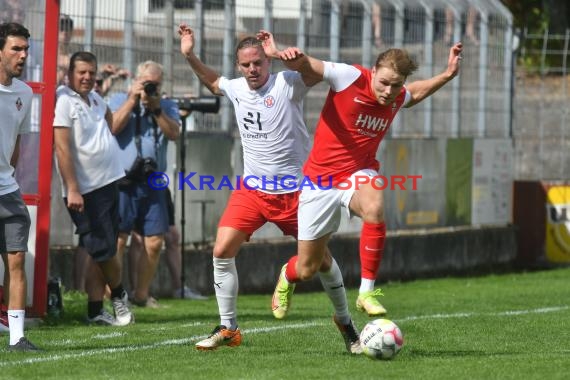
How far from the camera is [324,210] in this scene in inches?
397

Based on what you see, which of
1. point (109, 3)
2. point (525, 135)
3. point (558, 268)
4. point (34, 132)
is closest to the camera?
point (34, 132)

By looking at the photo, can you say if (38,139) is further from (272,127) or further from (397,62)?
(397,62)

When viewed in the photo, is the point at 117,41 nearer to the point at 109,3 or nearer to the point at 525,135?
the point at 109,3

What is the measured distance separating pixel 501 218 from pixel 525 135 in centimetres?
167

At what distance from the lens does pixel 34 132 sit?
41.9 feet

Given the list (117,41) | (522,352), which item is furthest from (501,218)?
(522,352)

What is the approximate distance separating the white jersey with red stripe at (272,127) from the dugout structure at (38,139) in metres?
2.48

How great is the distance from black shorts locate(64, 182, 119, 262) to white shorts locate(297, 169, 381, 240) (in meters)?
3.10

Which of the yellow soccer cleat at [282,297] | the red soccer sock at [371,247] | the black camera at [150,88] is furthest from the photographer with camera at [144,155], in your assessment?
the red soccer sock at [371,247]

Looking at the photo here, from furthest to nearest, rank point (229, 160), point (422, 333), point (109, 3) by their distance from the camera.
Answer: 1. point (229, 160)
2. point (109, 3)
3. point (422, 333)

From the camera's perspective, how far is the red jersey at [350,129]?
33.4 feet

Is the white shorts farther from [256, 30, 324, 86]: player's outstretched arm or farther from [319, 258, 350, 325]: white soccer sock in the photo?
[256, 30, 324, 86]: player's outstretched arm

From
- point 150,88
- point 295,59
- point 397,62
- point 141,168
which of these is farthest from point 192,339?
point 150,88

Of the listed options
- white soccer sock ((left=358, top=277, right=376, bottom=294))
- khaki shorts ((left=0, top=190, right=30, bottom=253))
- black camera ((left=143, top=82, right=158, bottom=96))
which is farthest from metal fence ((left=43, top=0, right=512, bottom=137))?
white soccer sock ((left=358, top=277, right=376, bottom=294))
